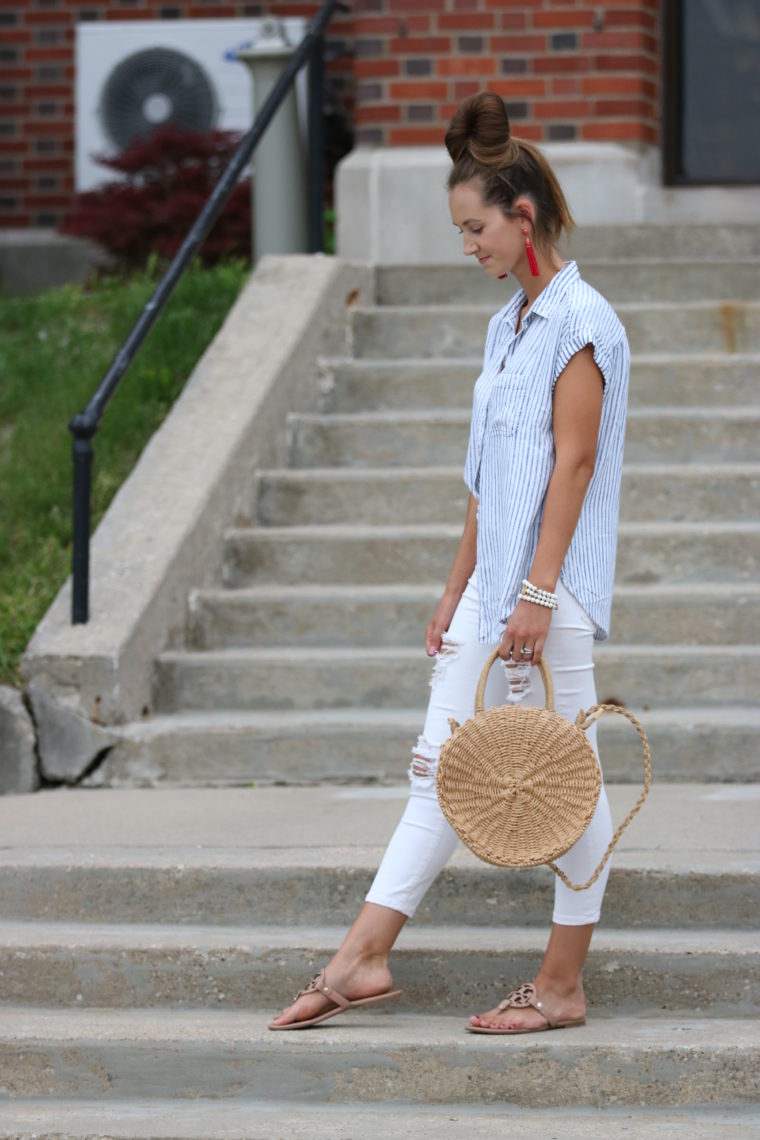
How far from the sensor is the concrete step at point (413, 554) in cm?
507

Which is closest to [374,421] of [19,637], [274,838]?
[19,637]

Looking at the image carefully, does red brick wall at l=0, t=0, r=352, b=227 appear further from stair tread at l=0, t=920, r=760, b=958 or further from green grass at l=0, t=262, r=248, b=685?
stair tread at l=0, t=920, r=760, b=958

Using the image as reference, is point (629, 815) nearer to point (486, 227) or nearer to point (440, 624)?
point (440, 624)

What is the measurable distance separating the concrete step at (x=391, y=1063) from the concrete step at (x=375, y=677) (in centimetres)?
153

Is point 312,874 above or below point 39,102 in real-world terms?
below

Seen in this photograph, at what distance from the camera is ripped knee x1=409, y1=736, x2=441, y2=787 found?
3.06 metres

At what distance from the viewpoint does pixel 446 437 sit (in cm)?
570

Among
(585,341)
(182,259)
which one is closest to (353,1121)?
(585,341)

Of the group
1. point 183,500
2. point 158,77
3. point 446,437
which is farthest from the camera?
point 158,77

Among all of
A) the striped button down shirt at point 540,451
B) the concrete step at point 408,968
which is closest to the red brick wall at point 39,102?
the concrete step at point 408,968

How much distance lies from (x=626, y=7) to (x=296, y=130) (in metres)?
1.57

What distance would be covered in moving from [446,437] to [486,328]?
2.45 ft

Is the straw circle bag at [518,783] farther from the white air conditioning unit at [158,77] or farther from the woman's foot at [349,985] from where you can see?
the white air conditioning unit at [158,77]

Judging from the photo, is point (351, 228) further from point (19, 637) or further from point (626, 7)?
point (19, 637)
